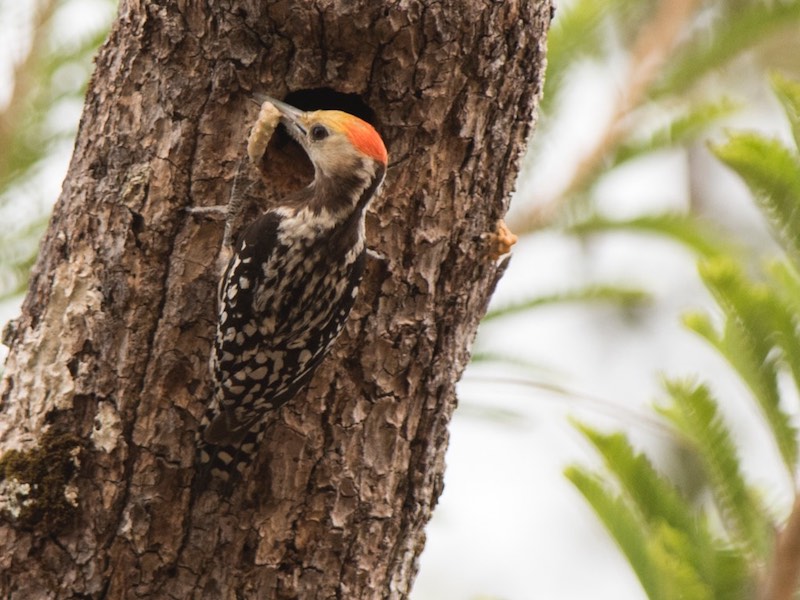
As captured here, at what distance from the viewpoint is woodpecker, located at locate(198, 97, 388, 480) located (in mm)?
3176

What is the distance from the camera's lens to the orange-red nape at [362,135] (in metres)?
3.18

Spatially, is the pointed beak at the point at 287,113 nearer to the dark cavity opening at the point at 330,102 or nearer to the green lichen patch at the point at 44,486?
the dark cavity opening at the point at 330,102

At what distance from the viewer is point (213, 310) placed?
3.28m

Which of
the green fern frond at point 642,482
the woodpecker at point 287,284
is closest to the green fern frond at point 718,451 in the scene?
the green fern frond at point 642,482

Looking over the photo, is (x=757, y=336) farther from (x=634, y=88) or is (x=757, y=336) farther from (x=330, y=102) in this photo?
(x=634, y=88)

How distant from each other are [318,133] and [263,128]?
24cm

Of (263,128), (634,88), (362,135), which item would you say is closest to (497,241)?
(362,135)

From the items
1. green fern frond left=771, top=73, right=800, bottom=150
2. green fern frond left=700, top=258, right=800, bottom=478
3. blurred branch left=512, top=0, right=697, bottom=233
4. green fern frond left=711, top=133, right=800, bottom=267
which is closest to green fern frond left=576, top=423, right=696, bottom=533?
green fern frond left=700, top=258, right=800, bottom=478

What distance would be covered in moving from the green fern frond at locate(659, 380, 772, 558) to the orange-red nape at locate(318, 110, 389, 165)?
3.77 feet

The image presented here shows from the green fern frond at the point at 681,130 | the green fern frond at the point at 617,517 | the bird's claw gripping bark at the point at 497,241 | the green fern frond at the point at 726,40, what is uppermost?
the green fern frond at the point at 726,40

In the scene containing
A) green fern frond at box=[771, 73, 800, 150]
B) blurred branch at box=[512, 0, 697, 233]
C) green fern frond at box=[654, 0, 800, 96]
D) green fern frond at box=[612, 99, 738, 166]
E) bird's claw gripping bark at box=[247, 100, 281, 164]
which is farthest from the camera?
blurred branch at box=[512, 0, 697, 233]

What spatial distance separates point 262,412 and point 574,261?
316cm

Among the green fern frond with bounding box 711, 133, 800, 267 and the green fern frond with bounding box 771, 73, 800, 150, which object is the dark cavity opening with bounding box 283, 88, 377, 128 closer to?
the green fern frond with bounding box 711, 133, 800, 267

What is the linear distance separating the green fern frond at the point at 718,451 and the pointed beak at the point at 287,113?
57.4 inches
